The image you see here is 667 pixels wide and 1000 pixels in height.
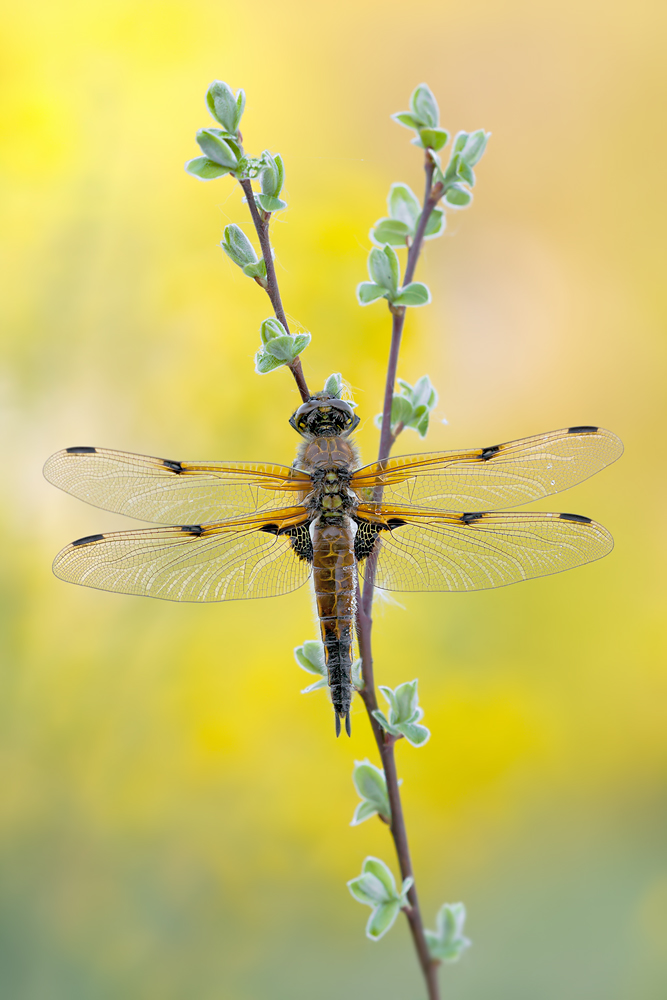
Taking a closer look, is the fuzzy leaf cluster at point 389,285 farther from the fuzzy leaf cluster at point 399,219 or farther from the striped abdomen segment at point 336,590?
the striped abdomen segment at point 336,590

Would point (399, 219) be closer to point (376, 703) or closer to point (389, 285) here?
point (389, 285)

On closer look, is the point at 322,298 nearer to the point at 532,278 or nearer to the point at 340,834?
the point at 532,278

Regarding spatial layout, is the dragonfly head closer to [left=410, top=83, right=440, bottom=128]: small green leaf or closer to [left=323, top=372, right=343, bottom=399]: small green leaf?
[left=323, top=372, right=343, bottom=399]: small green leaf

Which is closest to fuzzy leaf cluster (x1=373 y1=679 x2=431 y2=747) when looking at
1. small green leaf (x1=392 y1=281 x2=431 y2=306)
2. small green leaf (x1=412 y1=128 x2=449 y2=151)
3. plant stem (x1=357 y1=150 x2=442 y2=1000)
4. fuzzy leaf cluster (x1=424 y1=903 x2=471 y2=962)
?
plant stem (x1=357 y1=150 x2=442 y2=1000)

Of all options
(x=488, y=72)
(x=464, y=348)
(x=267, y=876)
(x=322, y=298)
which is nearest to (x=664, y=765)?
(x=267, y=876)

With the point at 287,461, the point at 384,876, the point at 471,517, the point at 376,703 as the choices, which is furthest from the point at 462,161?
the point at 287,461
